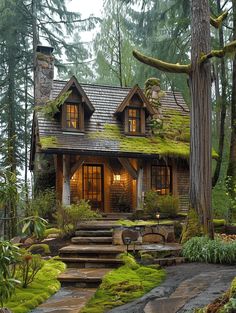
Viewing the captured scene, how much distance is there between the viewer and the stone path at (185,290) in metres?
4.73

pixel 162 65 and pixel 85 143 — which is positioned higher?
pixel 162 65

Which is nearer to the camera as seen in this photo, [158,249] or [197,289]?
[197,289]

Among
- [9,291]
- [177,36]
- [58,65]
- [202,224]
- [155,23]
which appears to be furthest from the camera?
[58,65]

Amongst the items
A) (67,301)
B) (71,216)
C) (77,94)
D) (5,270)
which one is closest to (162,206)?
(71,216)

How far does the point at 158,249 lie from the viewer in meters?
8.90

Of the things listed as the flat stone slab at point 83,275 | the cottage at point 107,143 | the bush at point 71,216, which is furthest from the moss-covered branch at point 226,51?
the bush at point 71,216

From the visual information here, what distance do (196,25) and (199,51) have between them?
0.78m

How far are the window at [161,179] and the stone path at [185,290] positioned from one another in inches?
357

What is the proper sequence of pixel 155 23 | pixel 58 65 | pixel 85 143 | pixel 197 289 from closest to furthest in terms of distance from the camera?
pixel 197 289 → pixel 85 143 → pixel 155 23 → pixel 58 65

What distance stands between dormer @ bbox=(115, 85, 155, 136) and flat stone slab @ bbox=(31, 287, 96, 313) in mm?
10421

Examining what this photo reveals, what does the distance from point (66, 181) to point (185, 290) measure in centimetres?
951

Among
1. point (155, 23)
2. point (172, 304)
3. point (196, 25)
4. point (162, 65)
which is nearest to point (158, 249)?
point (172, 304)

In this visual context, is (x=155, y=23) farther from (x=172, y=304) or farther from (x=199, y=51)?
(x=172, y=304)

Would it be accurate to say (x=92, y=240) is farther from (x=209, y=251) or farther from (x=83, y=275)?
(x=209, y=251)
